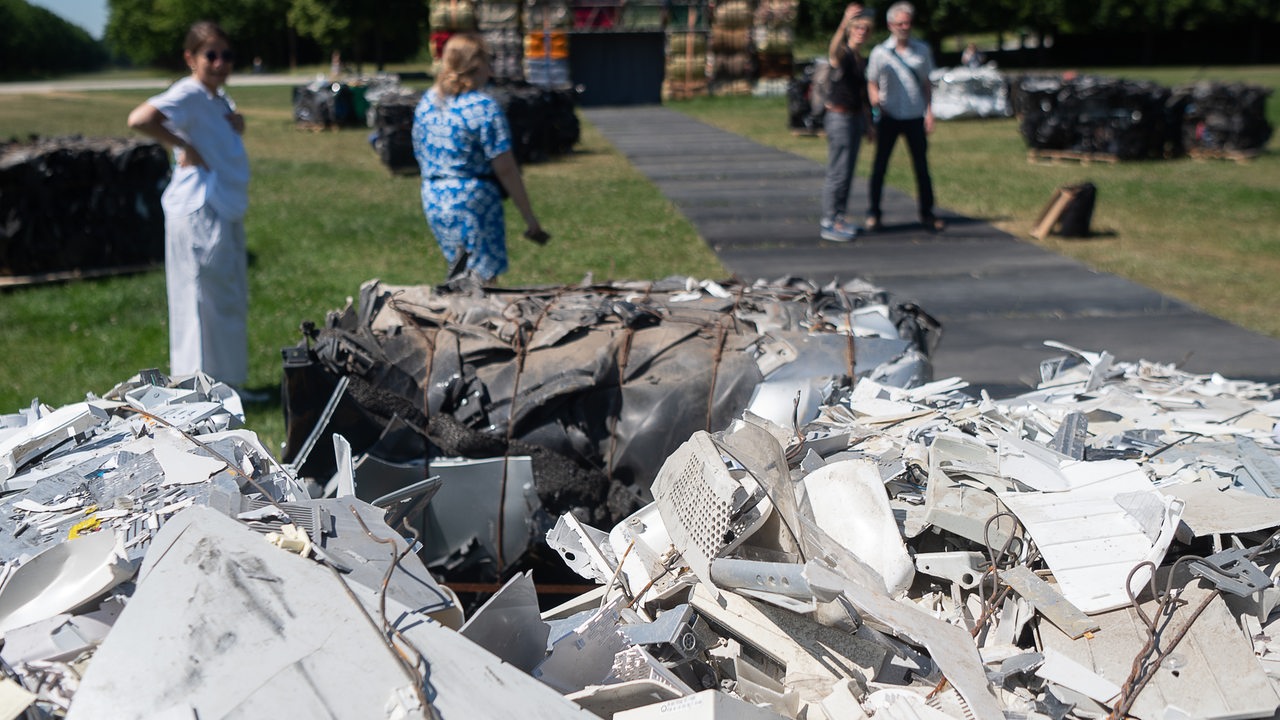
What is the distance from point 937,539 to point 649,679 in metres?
1.08

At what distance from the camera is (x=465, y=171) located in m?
5.93

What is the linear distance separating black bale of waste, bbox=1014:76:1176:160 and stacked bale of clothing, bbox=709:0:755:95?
14.9 meters

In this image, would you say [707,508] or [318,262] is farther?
[318,262]

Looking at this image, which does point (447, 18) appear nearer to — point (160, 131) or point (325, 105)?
point (325, 105)

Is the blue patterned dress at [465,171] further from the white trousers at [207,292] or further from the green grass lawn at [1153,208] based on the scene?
the green grass lawn at [1153,208]

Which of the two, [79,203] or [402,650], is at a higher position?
[79,203]

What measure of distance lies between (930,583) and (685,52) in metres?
30.1

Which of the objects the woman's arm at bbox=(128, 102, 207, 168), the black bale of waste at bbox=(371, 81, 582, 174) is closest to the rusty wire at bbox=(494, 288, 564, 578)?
the woman's arm at bbox=(128, 102, 207, 168)

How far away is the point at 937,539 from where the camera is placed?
3152 mm

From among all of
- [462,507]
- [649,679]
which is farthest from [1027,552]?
[462,507]

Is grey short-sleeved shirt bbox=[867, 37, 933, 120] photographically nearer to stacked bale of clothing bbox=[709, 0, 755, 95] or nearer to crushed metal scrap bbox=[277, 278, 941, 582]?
crushed metal scrap bbox=[277, 278, 941, 582]

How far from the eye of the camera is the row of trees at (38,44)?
6738cm

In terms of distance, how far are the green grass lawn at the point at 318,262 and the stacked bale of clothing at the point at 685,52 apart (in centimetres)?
1338

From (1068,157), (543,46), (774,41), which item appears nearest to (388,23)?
(543,46)
